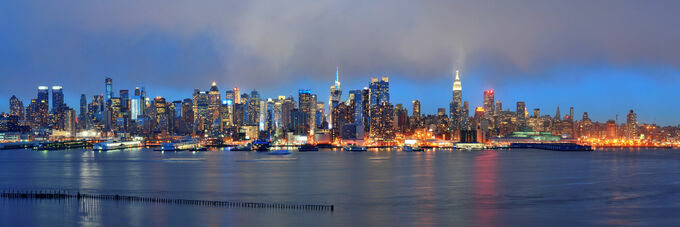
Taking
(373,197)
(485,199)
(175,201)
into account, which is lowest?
(485,199)

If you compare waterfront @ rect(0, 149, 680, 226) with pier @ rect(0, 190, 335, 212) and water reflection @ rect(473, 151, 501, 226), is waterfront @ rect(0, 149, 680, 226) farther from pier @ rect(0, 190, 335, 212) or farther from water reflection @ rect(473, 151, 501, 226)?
pier @ rect(0, 190, 335, 212)

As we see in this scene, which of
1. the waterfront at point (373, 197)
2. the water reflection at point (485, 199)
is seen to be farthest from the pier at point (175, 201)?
the water reflection at point (485, 199)

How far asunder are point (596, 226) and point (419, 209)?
15.3 meters

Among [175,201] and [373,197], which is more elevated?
[175,201]

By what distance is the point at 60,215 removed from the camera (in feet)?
184

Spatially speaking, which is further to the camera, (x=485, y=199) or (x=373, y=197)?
(x=373, y=197)

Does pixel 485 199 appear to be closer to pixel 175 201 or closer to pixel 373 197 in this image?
pixel 373 197

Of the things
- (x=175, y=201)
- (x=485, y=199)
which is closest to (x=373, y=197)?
(x=485, y=199)

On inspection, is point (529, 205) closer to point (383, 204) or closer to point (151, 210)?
point (383, 204)

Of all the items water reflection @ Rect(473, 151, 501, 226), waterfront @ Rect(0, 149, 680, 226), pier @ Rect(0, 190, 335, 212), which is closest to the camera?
waterfront @ Rect(0, 149, 680, 226)

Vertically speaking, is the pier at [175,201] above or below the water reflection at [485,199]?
above

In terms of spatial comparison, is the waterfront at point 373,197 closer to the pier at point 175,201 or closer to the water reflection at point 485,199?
the water reflection at point 485,199

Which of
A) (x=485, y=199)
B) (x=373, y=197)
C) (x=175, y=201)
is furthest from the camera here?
(x=373, y=197)

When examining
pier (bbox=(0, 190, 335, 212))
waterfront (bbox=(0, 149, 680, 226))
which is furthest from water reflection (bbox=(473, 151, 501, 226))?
pier (bbox=(0, 190, 335, 212))
